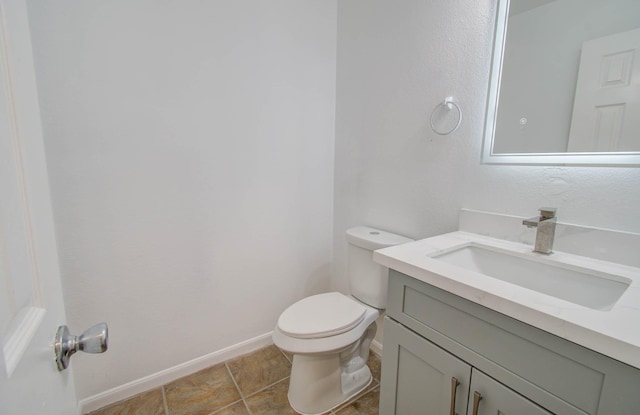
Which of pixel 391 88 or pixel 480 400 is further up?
pixel 391 88

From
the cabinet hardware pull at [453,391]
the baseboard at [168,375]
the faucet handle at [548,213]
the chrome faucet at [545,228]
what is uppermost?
the faucet handle at [548,213]

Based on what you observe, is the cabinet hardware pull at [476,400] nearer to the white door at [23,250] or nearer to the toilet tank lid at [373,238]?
the toilet tank lid at [373,238]

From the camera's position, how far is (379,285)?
4.71 feet

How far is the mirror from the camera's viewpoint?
0.84 m

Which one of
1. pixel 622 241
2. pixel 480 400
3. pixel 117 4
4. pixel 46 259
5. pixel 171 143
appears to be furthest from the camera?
pixel 171 143

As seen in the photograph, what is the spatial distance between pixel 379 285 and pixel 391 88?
1.04 metres

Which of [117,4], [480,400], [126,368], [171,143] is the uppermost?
[117,4]

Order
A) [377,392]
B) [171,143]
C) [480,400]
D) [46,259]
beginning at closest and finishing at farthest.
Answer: [46,259] < [480,400] < [171,143] < [377,392]

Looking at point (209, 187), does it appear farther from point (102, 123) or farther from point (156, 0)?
point (156, 0)

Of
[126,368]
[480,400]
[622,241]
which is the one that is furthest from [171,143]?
[622,241]

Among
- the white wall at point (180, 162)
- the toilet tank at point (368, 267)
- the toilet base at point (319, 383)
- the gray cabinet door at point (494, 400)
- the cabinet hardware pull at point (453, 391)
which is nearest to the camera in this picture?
the gray cabinet door at point (494, 400)

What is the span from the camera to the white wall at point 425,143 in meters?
0.95

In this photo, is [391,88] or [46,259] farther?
[391,88]

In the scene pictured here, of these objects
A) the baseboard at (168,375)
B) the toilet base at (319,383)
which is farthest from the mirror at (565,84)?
the baseboard at (168,375)
